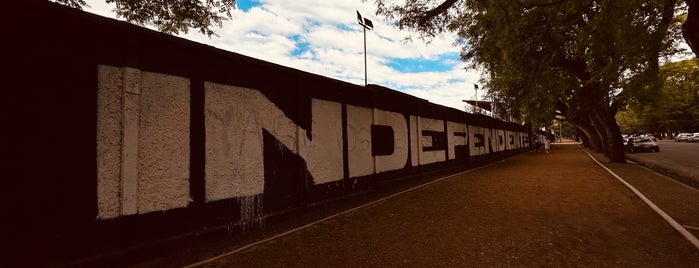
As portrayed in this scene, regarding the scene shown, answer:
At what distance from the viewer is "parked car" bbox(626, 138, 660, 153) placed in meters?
25.2

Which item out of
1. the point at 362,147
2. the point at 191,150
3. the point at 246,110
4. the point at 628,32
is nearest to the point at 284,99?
the point at 246,110

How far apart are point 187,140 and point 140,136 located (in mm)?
642

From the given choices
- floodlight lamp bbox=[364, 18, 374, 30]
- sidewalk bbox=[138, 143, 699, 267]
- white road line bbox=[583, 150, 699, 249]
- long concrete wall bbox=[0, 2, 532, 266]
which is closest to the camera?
long concrete wall bbox=[0, 2, 532, 266]

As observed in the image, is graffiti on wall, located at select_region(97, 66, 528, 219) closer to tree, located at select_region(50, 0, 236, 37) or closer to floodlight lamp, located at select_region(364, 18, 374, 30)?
tree, located at select_region(50, 0, 236, 37)

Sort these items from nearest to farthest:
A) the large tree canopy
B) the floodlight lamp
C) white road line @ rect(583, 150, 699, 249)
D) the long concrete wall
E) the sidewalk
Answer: the long concrete wall, the sidewalk, white road line @ rect(583, 150, 699, 249), the large tree canopy, the floodlight lamp

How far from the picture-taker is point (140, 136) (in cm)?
395

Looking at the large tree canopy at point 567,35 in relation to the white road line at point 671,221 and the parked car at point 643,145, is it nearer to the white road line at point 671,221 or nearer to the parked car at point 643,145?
the white road line at point 671,221

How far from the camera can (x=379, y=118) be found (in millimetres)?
9805

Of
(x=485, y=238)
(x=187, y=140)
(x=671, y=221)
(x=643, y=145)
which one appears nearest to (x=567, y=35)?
(x=671, y=221)

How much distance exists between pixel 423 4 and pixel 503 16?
9.29 feet

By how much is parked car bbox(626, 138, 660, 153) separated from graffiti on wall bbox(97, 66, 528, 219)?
29.2 meters

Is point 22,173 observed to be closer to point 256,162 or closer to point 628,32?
point 256,162

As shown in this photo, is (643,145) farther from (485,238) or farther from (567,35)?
(485,238)

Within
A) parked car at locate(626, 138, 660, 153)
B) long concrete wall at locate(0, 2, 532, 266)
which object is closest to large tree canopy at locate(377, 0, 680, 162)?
long concrete wall at locate(0, 2, 532, 266)
